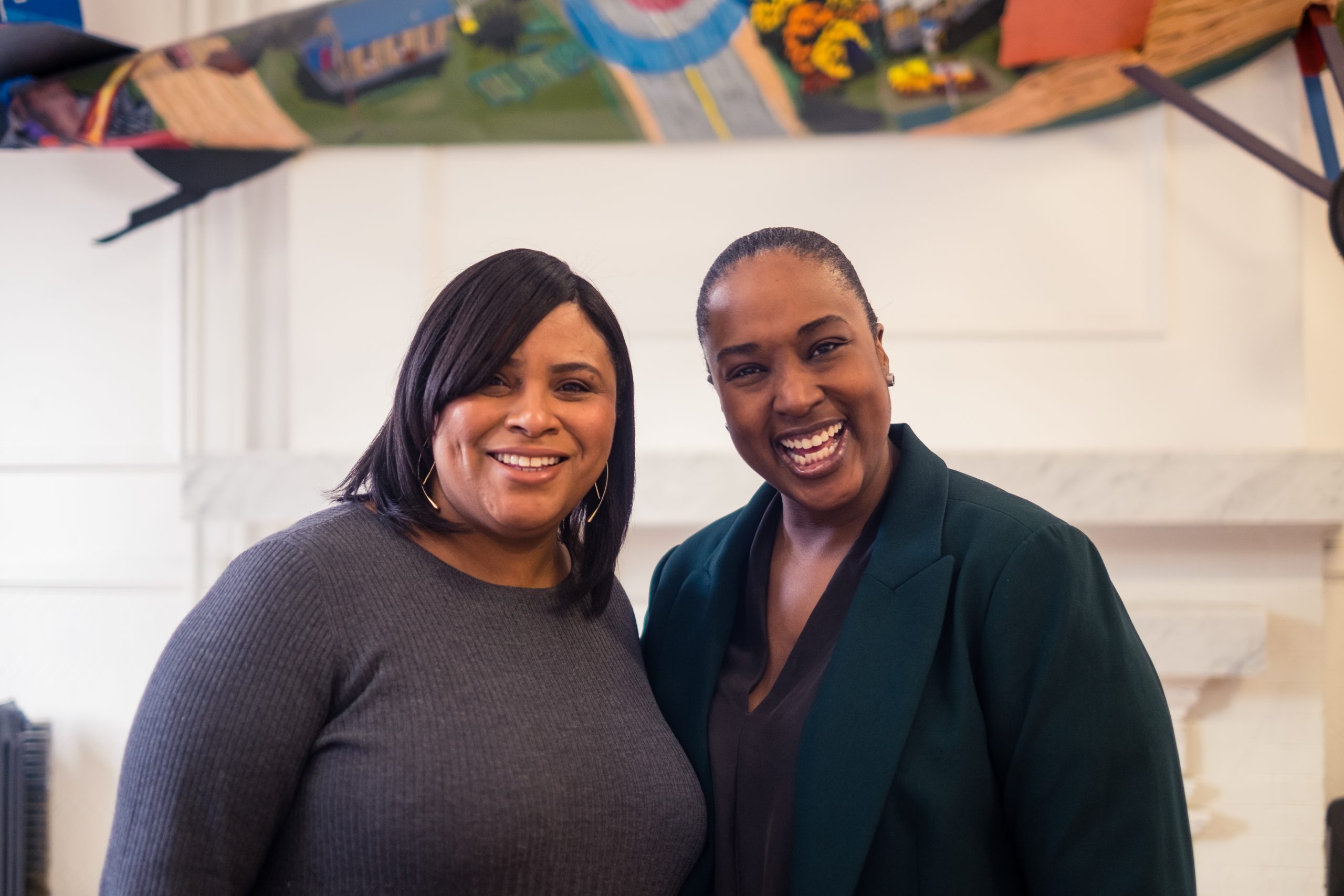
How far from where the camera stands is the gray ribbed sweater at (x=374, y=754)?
111cm

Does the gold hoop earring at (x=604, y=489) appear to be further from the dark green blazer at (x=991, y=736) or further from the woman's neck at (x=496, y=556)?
the dark green blazer at (x=991, y=736)

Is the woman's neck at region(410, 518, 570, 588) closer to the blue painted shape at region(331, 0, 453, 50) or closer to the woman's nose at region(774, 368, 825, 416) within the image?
the woman's nose at region(774, 368, 825, 416)

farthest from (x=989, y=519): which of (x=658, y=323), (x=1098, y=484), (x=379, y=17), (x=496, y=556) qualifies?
(x=379, y=17)

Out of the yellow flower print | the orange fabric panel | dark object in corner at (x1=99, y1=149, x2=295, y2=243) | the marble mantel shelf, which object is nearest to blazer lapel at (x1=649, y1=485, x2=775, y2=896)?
the marble mantel shelf

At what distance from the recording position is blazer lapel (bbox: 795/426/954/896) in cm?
121

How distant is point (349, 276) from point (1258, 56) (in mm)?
2568

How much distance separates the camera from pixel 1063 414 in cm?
292

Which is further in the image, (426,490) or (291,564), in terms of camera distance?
(426,490)

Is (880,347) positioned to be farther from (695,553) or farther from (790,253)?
(695,553)

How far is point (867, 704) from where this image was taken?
1.26m

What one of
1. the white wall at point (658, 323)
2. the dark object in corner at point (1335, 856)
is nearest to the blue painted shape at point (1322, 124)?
the white wall at point (658, 323)

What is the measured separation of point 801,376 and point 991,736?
0.51 metres

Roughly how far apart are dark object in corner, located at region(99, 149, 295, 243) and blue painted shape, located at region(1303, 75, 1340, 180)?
9.14ft

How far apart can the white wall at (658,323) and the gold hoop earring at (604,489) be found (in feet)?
4.25
